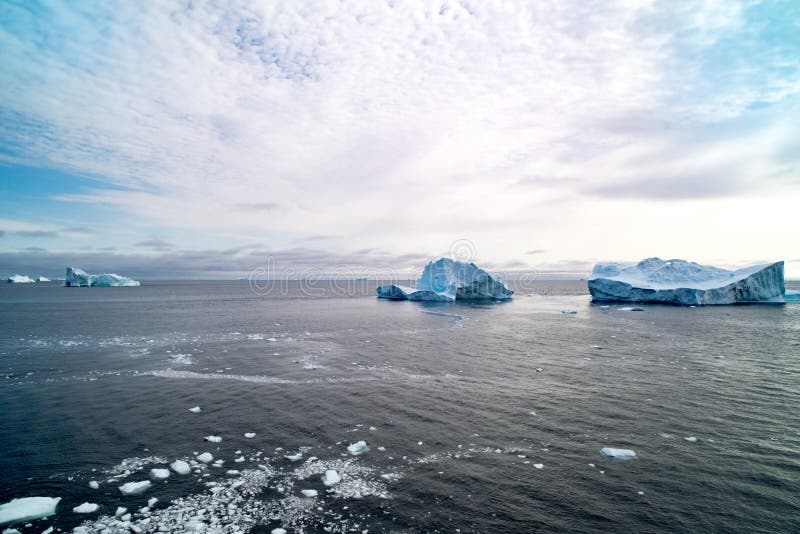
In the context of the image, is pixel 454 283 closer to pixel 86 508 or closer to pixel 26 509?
pixel 86 508

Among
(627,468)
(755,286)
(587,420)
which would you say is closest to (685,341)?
(587,420)

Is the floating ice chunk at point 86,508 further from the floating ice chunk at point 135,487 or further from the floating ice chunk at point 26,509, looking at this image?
the floating ice chunk at point 135,487

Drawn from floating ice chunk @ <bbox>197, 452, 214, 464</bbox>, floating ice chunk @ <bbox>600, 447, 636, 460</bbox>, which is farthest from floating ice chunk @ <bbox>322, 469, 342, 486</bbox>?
floating ice chunk @ <bbox>600, 447, 636, 460</bbox>

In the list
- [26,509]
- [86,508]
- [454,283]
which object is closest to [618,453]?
[86,508]

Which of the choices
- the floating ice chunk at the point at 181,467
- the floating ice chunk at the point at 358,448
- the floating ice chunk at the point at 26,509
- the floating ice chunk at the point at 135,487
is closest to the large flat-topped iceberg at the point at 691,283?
the floating ice chunk at the point at 358,448

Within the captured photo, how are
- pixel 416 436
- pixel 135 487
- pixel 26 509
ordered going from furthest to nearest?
pixel 416 436, pixel 135 487, pixel 26 509
